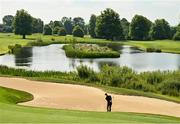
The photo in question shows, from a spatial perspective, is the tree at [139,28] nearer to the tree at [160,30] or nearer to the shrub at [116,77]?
the tree at [160,30]

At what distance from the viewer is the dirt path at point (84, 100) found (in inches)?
1073

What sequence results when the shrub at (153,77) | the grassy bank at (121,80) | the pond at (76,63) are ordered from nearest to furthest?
the grassy bank at (121,80)
the shrub at (153,77)
the pond at (76,63)

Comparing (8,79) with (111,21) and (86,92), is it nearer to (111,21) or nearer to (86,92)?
(86,92)

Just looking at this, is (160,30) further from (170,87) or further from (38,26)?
(170,87)

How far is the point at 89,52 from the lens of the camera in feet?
261

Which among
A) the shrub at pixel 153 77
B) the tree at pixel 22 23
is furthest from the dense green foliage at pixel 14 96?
the tree at pixel 22 23

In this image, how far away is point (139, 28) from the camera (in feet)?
460

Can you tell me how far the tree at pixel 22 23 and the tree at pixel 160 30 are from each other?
1625 inches

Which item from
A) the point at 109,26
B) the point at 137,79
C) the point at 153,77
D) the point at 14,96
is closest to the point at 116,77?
the point at 137,79

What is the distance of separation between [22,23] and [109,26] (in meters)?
28.7

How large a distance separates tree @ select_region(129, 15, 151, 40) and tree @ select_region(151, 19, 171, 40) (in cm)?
283

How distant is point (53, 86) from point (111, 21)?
344 feet

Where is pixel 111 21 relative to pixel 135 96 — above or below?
above

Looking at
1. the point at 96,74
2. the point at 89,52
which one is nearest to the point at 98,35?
the point at 89,52
